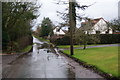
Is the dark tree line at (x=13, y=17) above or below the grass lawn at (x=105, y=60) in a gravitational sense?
above

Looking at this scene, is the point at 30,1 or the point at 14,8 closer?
the point at 14,8

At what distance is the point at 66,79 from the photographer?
26.4ft

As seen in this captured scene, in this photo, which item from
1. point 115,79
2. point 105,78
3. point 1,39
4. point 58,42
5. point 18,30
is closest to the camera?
point 115,79

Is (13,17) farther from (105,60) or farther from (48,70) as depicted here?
(105,60)

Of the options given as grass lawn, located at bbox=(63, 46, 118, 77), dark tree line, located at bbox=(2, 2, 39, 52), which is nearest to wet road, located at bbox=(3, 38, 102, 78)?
grass lawn, located at bbox=(63, 46, 118, 77)

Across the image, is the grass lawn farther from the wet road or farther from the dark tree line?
the dark tree line

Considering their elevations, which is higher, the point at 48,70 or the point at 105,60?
the point at 105,60

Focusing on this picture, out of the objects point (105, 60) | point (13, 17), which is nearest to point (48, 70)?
point (105, 60)

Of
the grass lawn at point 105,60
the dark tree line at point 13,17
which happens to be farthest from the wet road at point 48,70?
the dark tree line at point 13,17

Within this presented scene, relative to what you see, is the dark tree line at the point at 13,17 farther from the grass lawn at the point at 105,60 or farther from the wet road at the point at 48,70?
the grass lawn at the point at 105,60

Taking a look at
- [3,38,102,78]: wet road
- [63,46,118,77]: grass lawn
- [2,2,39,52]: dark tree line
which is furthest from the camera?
[2,2,39,52]: dark tree line

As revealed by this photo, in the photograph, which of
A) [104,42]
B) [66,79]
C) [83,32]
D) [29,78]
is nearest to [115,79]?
[66,79]

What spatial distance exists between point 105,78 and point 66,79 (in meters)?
1.85

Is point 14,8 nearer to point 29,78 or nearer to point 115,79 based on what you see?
point 29,78
